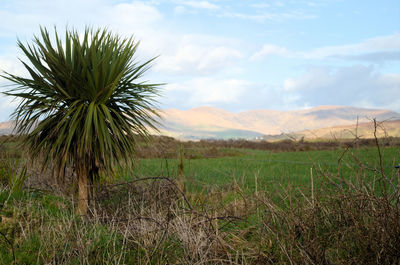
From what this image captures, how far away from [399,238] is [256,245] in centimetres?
161

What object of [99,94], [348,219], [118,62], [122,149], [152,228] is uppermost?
[118,62]

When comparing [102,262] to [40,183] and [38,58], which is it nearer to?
[38,58]

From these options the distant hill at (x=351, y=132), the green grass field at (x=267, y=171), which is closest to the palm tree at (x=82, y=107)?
the green grass field at (x=267, y=171)

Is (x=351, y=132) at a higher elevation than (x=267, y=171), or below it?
higher

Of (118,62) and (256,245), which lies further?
(118,62)

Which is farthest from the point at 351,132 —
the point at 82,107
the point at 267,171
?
the point at 267,171

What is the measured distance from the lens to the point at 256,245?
4.55 meters

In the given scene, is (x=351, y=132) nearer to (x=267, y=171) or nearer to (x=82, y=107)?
(x=82, y=107)

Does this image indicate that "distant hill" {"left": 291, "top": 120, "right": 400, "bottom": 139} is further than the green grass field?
No

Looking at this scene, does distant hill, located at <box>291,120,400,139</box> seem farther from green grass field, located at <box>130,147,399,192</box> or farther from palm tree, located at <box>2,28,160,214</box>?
palm tree, located at <box>2,28,160,214</box>

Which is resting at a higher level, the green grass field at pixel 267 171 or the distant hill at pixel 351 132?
the distant hill at pixel 351 132

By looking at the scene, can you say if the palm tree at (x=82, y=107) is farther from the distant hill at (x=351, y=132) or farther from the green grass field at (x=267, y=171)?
the distant hill at (x=351, y=132)

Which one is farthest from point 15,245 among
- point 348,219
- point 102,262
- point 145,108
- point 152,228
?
point 348,219

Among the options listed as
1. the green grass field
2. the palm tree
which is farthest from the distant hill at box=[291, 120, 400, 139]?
the palm tree
